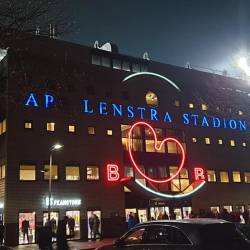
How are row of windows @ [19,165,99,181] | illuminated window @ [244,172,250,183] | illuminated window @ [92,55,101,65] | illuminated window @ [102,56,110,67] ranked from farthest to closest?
illuminated window @ [244,172,250,183] → illuminated window @ [102,56,110,67] → illuminated window @ [92,55,101,65] → row of windows @ [19,165,99,181]

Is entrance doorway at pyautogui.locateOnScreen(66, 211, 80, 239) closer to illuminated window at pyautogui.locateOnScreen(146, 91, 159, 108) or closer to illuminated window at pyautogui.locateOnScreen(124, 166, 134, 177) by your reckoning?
illuminated window at pyautogui.locateOnScreen(124, 166, 134, 177)

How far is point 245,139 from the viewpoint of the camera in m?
41.0

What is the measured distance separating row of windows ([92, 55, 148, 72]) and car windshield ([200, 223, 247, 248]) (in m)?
28.5

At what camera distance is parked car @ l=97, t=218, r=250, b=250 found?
7.59 metres

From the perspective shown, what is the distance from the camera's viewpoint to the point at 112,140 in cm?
3222

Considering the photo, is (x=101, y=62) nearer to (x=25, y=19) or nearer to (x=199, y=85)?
(x=199, y=85)

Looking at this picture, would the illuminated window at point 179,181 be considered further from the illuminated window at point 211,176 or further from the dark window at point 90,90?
the dark window at point 90,90

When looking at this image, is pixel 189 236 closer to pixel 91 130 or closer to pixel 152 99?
pixel 91 130

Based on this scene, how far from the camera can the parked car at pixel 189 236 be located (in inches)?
299

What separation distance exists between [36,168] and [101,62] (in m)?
12.7

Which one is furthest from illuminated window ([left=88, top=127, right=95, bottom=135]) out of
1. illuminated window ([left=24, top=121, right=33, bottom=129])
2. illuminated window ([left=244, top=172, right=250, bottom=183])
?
illuminated window ([left=244, top=172, right=250, bottom=183])

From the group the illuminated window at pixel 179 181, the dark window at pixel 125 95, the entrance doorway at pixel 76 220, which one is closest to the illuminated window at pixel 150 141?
the illuminated window at pixel 179 181

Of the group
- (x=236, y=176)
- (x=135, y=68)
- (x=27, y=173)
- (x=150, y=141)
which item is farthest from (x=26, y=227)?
(x=236, y=176)

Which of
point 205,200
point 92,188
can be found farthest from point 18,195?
point 205,200
